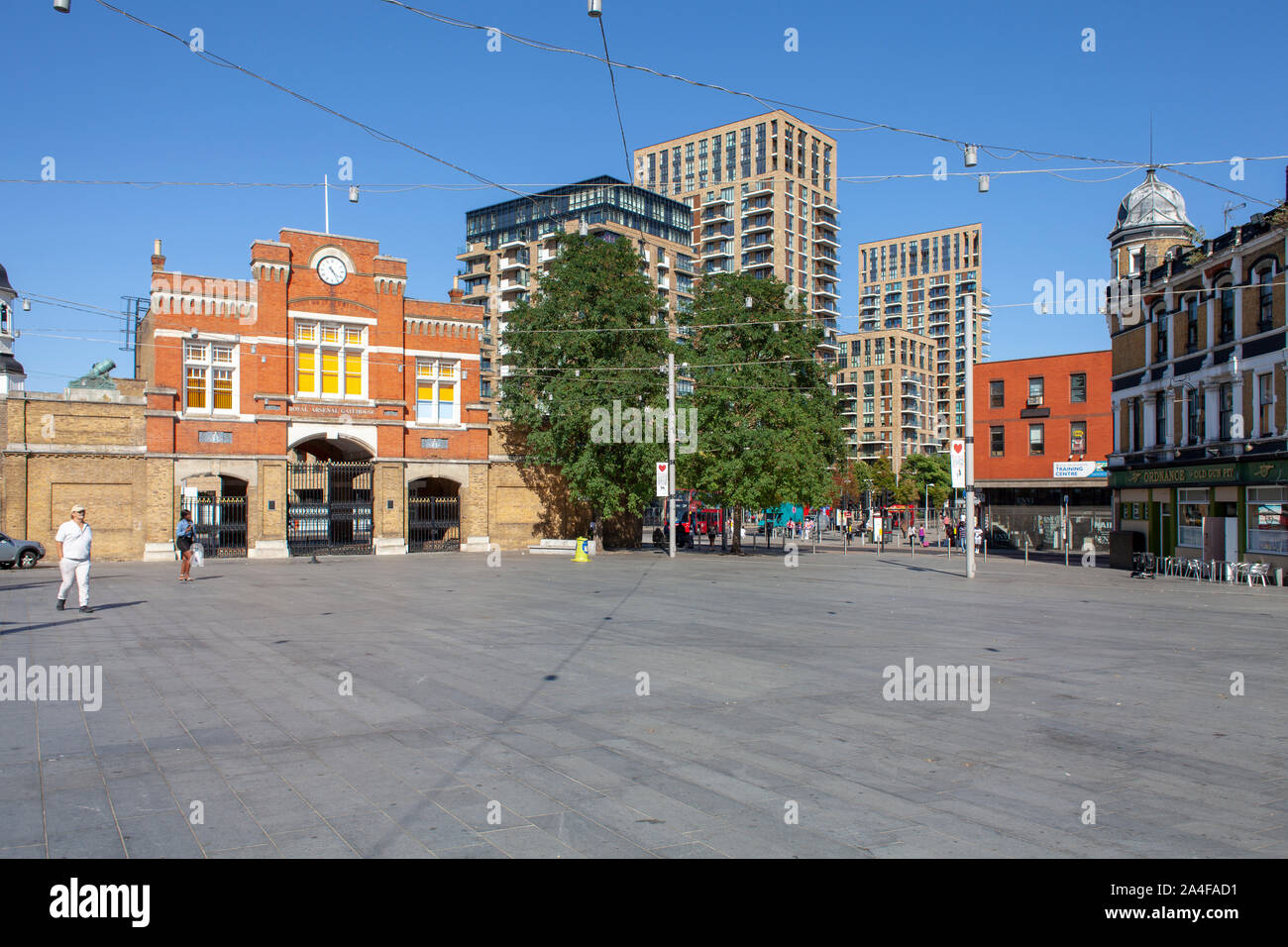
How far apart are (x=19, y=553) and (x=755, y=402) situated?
28086 mm

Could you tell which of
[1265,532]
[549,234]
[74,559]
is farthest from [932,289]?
[74,559]

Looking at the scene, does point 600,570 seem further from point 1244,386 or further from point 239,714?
point 1244,386

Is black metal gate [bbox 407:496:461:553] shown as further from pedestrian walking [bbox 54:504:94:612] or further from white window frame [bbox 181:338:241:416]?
pedestrian walking [bbox 54:504:94:612]

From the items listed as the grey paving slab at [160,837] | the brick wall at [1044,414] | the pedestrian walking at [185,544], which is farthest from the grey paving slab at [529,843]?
the brick wall at [1044,414]

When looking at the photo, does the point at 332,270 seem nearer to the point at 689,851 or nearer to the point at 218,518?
the point at 218,518

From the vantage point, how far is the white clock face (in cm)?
3769

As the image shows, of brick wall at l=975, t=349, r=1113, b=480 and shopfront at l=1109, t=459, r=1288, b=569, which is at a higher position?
brick wall at l=975, t=349, r=1113, b=480

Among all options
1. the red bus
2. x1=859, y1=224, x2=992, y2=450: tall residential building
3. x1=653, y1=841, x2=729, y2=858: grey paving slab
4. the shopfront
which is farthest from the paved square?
x1=859, y1=224, x2=992, y2=450: tall residential building

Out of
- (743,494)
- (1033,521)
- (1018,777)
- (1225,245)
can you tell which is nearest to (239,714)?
(1018,777)

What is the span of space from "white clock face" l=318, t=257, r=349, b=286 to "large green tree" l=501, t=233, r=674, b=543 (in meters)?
7.62

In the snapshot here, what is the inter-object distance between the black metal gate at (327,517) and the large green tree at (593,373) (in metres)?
7.86
